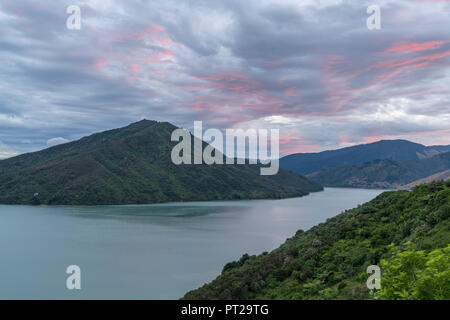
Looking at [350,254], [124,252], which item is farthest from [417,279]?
[124,252]

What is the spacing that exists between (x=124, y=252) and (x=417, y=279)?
56118 millimetres

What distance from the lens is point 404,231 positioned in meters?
23.8

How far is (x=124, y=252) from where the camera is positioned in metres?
59.4

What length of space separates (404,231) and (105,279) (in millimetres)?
35468

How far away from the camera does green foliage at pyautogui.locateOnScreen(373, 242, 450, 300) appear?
8844 mm

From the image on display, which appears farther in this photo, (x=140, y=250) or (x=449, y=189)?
(x=140, y=250)

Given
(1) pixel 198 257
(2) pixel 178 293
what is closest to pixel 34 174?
(1) pixel 198 257

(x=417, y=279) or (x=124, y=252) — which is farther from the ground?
(x=417, y=279)

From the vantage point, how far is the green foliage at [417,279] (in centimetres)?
884

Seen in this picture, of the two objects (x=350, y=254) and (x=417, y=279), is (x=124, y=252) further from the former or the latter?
(x=417, y=279)

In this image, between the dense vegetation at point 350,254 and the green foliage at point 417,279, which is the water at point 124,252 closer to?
the dense vegetation at point 350,254

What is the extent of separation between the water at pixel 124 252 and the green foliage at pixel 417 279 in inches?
1199

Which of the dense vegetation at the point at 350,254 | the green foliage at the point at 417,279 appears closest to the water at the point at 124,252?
the dense vegetation at the point at 350,254
